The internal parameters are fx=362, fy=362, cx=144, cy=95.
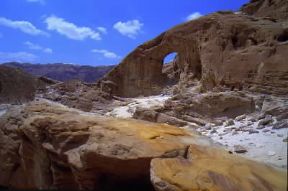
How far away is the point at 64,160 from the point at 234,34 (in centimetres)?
860

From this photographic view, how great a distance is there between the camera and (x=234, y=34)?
41.3 ft

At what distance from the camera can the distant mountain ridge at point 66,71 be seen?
2628 inches

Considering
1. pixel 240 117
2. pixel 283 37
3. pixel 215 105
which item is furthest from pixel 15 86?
pixel 283 37

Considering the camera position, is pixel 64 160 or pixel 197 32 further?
pixel 197 32

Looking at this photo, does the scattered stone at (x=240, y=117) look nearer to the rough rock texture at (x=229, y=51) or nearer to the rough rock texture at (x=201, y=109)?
the rough rock texture at (x=201, y=109)

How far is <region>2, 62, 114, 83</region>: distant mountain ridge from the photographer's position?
6675 centimetres

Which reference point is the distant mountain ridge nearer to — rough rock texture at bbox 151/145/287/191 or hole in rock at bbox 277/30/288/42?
hole in rock at bbox 277/30/288/42

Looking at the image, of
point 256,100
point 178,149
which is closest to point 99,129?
point 178,149

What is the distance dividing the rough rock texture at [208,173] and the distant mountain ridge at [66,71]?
201ft

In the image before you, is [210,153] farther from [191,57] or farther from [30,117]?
[191,57]

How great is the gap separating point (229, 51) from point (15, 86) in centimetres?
938

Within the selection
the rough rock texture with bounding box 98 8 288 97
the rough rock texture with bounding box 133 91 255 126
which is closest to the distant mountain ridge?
the rough rock texture with bounding box 98 8 288 97

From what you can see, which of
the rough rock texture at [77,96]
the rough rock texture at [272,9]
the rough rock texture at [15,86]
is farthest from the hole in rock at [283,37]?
the rough rock texture at [15,86]

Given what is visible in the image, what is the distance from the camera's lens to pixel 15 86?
15922mm
